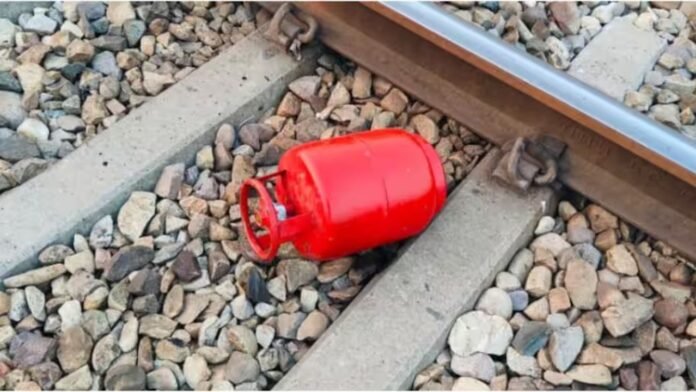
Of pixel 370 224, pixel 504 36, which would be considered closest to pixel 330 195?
pixel 370 224

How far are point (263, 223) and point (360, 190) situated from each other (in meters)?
0.29

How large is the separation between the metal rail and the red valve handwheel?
0.87 meters

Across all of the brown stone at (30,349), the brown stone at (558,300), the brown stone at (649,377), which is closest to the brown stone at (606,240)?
the brown stone at (558,300)

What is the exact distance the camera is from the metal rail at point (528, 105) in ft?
9.01

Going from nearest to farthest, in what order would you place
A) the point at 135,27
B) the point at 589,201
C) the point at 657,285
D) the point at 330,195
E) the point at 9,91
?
the point at 330,195 → the point at 657,285 → the point at 589,201 → the point at 9,91 → the point at 135,27

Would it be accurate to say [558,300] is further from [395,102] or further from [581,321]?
[395,102]

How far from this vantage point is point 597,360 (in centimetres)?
256

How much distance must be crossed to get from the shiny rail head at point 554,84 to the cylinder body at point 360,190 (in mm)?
450

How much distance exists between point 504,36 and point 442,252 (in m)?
1.15

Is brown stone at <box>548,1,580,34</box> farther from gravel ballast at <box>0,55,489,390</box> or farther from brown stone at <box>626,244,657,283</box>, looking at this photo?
brown stone at <box>626,244,657,283</box>

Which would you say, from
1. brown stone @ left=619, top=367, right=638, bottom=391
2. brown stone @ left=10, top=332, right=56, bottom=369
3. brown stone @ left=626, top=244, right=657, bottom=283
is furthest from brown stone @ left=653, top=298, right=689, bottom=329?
brown stone @ left=10, top=332, right=56, bottom=369

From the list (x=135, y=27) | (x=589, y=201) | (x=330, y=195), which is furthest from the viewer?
(x=135, y=27)

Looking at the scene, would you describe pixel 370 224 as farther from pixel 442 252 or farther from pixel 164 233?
pixel 164 233

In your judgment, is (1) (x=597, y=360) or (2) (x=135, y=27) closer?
(1) (x=597, y=360)
